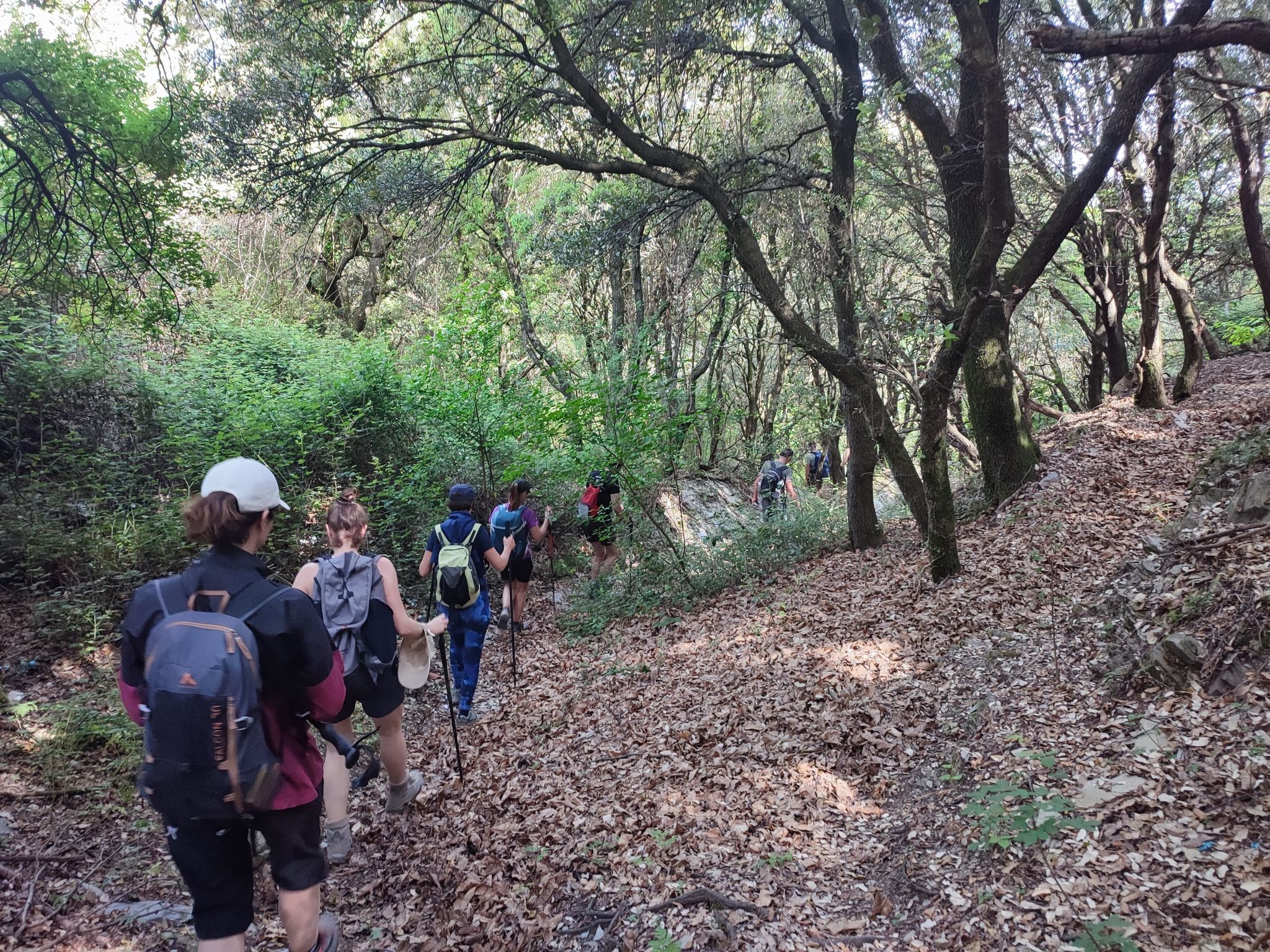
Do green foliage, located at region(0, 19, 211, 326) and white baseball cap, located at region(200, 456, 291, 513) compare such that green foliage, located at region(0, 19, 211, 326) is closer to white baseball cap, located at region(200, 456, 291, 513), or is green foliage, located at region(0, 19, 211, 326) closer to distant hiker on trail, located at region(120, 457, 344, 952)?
white baseball cap, located at region(200, 456, 291, 513)

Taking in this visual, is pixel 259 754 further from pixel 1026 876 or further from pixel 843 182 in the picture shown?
pixel 843 182

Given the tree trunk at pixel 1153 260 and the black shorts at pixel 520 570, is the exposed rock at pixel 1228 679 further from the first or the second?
the tree trunk at pixel 1153 260

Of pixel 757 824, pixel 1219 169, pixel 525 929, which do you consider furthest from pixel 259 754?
pixel 1219 169

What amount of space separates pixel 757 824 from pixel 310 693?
103 inches

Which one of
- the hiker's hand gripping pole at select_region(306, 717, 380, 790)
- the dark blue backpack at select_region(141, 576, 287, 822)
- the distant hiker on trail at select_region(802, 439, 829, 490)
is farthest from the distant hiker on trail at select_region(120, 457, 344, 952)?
the distant hiker on trail at select_region(802, 439, 829, 490)

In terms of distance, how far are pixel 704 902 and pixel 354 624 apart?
227 centimetres

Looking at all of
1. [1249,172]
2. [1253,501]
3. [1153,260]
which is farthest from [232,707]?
[1249,172]

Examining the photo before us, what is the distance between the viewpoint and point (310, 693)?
93.2 inches

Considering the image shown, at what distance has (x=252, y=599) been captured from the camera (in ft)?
7.50

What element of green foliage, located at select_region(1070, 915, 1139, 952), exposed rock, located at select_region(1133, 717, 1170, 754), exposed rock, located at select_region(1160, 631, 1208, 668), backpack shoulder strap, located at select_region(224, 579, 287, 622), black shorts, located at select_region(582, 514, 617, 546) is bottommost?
green foliage, located at select_region(1070, 915, 1139, 952)

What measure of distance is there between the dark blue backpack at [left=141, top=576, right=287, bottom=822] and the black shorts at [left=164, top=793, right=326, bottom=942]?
104 millimetres

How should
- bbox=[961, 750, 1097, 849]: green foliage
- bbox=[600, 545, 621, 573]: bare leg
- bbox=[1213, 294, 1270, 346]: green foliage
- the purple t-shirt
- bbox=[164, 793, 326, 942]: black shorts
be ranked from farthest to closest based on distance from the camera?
bbox=[1213, 294, 1270, 346]: green foliage < bbox=[600, 545, 621, 573]: bare leg < the purple t-shirt < bbox=[961, 750, 1097, 849]: green foliage < bbox=[164, 793, 326, 942]: black shorts

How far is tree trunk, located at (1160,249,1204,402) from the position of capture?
11.4 metres

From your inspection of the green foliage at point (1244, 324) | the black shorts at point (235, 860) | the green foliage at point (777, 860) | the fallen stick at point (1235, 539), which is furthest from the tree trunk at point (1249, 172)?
the black shorts at point (235, 860)
